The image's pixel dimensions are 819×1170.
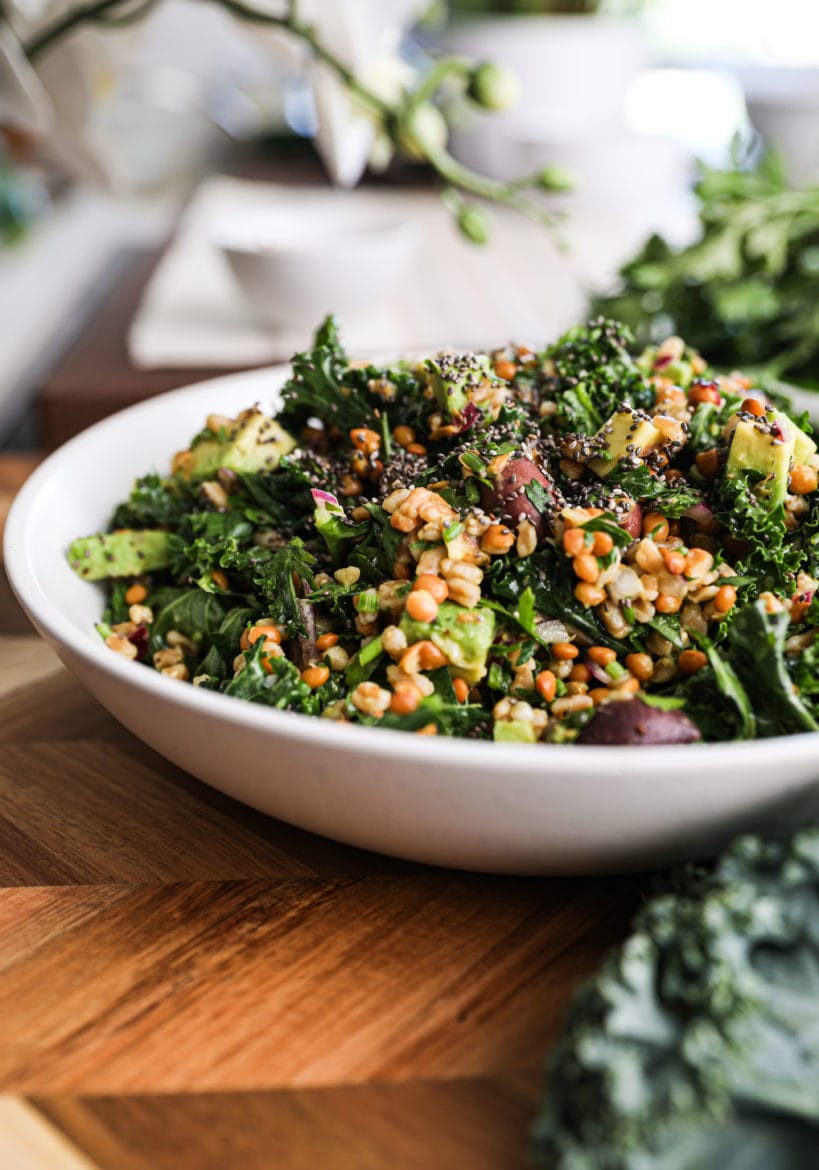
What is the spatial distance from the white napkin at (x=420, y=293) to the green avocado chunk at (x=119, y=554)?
1.11m

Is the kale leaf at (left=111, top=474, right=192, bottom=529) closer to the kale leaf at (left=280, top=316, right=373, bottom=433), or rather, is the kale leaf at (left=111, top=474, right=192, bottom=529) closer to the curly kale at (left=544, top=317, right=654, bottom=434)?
the kale leaf at (left=280, top=316, right=373, bottom=433)

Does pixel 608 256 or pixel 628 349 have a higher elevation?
pixel 628 349

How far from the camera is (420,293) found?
4.23 metres

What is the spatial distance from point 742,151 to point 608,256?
1.27m

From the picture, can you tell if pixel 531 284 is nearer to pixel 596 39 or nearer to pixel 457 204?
pixel 457 204

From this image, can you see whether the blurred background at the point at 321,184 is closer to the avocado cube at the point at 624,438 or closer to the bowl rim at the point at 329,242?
the bowl rim at the point at 329,242

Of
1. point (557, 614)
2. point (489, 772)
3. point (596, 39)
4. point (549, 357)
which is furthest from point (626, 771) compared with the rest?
point (596, 39)

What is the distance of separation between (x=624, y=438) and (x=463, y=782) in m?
0.67

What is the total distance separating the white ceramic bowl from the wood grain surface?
0.12 m

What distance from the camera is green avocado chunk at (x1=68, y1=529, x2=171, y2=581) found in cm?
194

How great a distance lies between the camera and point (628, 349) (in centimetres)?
209

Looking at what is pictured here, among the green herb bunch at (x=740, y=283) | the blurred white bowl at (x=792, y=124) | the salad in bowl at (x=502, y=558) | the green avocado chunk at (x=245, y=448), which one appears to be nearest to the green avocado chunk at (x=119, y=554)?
the salad in bowl at (x=502, y=558)

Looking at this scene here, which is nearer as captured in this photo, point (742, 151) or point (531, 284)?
point (742, 151)

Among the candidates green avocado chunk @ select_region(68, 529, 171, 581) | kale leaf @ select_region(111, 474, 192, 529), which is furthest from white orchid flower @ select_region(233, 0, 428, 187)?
green avocado chunk @ select_region(68, 529, 171, 581)
